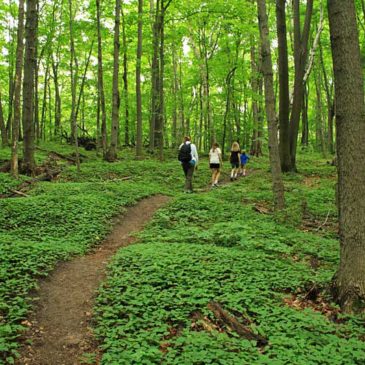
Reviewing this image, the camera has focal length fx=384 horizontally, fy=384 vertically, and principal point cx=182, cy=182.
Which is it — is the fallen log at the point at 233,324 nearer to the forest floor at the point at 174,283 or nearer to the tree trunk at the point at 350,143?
the forest floor at the point at 174,283

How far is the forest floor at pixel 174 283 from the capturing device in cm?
435

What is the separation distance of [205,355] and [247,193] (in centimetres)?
1021

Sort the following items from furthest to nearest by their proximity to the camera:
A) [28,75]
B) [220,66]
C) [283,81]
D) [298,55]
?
[220,66] → [298,55] → [283,81] → [28,75]

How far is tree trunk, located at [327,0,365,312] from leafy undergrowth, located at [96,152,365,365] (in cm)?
48

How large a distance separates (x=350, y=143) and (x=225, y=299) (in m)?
2.79

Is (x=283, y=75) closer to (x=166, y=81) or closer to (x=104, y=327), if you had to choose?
(x=104, y=327)

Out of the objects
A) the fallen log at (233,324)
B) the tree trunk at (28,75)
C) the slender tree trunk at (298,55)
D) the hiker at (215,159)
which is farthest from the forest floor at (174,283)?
the slender tree trunk at (298,55)

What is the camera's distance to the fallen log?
15.1 ft

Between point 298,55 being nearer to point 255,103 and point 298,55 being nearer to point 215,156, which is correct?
point 215,156

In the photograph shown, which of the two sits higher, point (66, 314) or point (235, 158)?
point (235, 158)

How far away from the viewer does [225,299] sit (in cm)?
544

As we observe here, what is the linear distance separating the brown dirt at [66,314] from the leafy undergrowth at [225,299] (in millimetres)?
224

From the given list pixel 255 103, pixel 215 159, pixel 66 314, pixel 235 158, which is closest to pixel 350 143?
pixel 66 314

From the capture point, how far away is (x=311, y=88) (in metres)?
40.4
